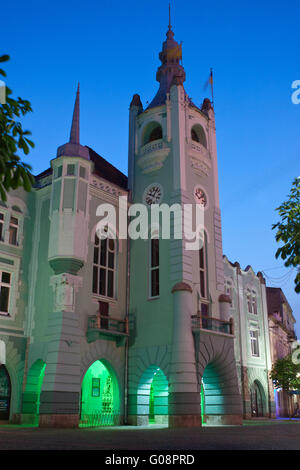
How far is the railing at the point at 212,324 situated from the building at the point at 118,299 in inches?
2.5

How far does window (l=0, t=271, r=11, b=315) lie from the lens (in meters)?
25.5

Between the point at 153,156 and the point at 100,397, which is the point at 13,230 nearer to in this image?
the point at 153,156

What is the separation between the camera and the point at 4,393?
24.9 m

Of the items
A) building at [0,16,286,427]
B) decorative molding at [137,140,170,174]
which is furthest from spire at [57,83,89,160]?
decorative molding at [137,140,170,174]

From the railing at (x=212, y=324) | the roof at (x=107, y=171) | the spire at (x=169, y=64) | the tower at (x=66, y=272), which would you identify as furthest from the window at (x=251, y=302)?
the tower at (x=66, y=272)

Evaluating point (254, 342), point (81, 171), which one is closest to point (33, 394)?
point (81, 171)

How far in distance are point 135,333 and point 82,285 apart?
4756 mm

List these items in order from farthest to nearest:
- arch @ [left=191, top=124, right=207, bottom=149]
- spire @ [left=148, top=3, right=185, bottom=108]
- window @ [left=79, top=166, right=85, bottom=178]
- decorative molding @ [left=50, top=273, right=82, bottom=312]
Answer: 1. spire @ [left=148, top=3, right=185, bottom=108]
2. arch @ [left=191, top=124, right=207, bottom=149]
3. window @ [left=79, top=166, right=85, bottom=178]
4. decorative molding @ [left=50, top=273, right=82, bottom=312]

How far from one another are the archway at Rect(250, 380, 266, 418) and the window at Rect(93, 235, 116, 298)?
69.3ft

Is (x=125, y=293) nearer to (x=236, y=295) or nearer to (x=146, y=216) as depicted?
(x=146, y=216)

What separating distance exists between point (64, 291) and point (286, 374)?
2658cm

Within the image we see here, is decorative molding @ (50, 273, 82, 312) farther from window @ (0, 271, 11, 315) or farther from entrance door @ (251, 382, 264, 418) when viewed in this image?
entrance door @ (251, 382, 264, 418)

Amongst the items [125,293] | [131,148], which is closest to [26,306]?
[125,293]

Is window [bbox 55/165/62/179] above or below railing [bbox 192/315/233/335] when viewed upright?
above
